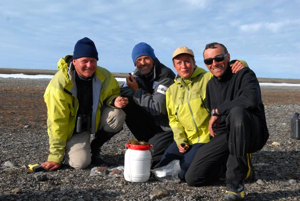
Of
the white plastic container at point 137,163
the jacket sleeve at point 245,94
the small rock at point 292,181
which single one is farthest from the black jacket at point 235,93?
the small rock at point 292,181

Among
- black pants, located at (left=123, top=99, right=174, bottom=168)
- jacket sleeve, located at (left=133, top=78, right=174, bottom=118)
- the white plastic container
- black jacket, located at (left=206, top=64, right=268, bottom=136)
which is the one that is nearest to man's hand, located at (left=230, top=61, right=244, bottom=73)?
black jacket, located at (left=206, top=64, right=268, bottom=136)

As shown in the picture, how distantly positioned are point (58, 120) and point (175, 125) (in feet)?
5.49

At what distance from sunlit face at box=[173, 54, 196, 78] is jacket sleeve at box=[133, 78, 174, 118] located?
Answer: 0.49 metres

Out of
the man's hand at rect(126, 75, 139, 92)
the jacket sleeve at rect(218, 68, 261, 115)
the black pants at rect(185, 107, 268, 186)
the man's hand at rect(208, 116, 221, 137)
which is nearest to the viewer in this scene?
the black pants at rect(185, 107, 268, 186)

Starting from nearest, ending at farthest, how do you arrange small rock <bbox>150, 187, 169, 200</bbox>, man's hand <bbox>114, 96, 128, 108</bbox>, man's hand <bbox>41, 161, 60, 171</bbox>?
1. small rock <bbox>150, 187, 169, 200</bbox>
2. man's hand <bbox>41, 161, 60, 171</bbox>
3. man's hand <bbox>114, 96, 128, 108</bbox>

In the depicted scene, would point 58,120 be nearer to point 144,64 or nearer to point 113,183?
point 113,183

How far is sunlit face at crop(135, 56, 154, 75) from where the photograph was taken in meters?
4.97

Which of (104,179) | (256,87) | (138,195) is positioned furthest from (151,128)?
(256,87)

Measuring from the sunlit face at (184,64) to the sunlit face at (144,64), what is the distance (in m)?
0.63

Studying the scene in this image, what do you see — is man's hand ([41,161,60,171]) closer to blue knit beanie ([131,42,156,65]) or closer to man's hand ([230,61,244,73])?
blue knit beanie ([131,42,156,65])

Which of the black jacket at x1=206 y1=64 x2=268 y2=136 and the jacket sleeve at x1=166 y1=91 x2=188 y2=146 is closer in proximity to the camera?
the black jacket at x1=206 y1=64 x2=268 y2=136

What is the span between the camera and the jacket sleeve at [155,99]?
4816mm

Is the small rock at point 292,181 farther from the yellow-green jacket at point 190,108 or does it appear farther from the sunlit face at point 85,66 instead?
the sunlit face at point 85,66

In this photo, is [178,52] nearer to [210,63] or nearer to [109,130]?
[210,63]
